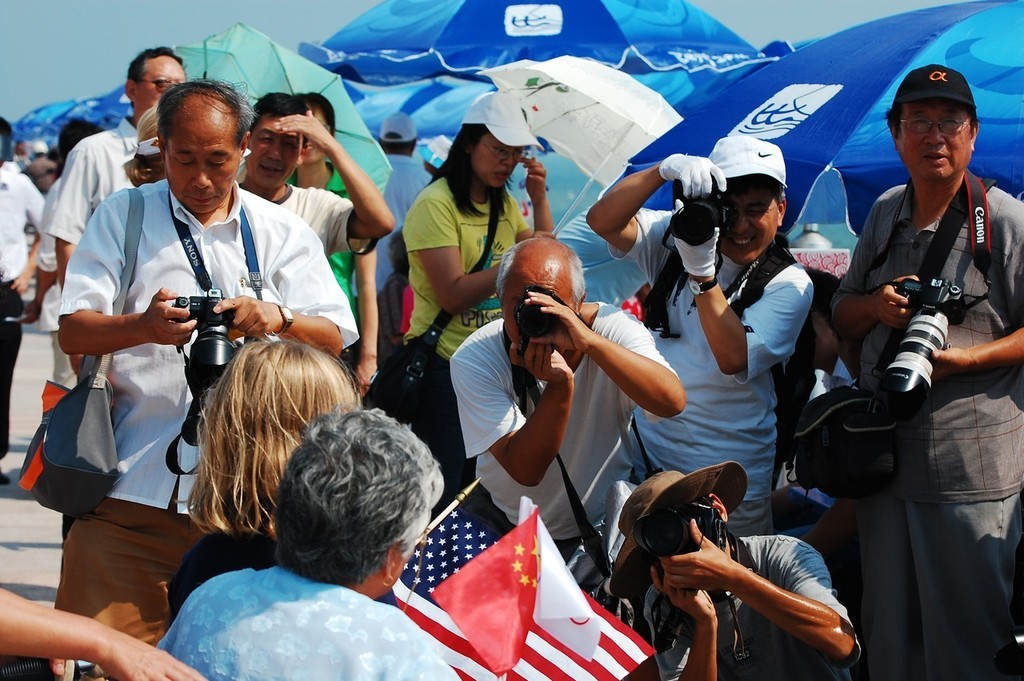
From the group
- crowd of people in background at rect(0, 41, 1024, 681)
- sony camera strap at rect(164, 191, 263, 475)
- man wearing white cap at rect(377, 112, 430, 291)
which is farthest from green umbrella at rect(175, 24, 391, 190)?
sony camera strap at rect(164, 191, 263, 475)

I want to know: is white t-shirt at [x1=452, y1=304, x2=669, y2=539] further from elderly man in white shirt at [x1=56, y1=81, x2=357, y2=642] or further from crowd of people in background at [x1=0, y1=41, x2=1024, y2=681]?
elderly man in white shirt at [x1=56, y1=81, x2=357, y2=642]

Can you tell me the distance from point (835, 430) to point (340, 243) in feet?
6.27

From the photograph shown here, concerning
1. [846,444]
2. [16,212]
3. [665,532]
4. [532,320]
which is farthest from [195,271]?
[16,212]

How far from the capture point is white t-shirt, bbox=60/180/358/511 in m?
3.21

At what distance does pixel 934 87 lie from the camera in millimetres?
3543

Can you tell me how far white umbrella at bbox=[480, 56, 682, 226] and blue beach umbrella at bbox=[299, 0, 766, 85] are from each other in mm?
2168

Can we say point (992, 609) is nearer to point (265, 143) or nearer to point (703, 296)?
point (703, 296)

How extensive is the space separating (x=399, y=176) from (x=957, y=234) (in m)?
5.14

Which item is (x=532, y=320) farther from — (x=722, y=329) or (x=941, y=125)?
(x=941, y=125)

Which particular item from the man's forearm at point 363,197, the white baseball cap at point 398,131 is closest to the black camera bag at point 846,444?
the man's forearm at point 363,197

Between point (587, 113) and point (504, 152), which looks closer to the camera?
point (504, 152)

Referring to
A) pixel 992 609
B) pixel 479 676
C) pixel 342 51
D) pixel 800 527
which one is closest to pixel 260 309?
pixel 479 676

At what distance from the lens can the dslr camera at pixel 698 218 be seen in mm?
3645

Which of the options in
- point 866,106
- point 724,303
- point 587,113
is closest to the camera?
point 724,303
